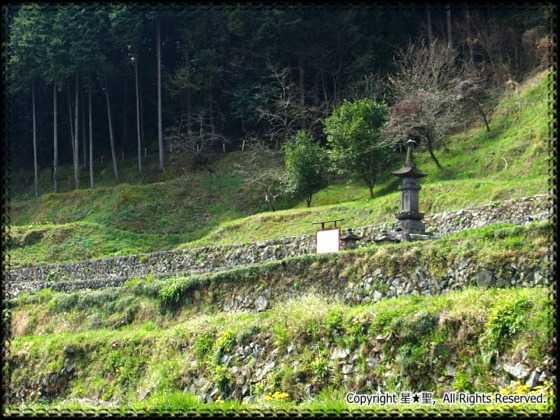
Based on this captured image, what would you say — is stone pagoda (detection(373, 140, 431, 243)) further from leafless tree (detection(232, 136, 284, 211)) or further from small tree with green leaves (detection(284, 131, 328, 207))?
leafless tree (detection(232, 136, 284, 211))

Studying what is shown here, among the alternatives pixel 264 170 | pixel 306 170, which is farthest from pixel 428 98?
pixel 264 170

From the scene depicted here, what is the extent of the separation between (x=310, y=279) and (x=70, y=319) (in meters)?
8.85

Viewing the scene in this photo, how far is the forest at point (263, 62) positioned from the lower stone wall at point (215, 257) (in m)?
12.0

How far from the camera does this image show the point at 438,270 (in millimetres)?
14781

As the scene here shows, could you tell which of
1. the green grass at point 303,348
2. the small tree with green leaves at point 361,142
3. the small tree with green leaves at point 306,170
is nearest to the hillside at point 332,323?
the green grass at point 303,348

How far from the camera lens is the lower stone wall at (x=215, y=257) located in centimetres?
1923

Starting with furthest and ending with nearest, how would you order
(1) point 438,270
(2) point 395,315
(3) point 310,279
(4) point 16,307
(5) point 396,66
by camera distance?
1. (5) point 396,66
2. (4) point 16,307
3. (3) point 310,279
4. (1) point 438,270
5. (2) point 395,315

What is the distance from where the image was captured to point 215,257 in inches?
939

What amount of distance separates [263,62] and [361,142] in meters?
13.3

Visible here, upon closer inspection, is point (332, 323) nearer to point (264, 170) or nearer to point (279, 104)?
point (264, 170)

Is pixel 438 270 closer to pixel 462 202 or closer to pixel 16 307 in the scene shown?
pixel 462 202

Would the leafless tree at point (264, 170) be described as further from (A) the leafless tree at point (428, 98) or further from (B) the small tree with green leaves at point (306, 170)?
(A) the leafless tree at point (428, 98)

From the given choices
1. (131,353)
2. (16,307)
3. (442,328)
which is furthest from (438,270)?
(16,307)

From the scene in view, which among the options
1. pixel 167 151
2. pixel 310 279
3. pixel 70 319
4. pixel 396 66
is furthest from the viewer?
pixel 167 151
